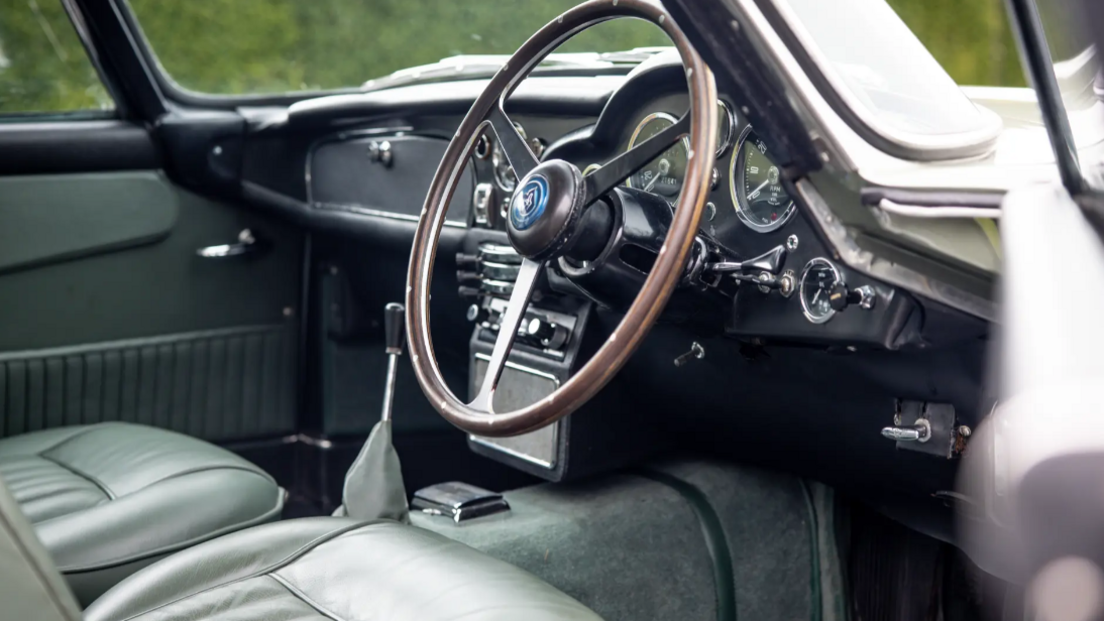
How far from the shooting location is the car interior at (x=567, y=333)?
112 centimetres

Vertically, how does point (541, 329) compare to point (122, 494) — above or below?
above

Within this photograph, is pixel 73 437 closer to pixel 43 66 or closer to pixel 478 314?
pixel 478 314

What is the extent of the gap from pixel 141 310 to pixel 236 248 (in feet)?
0.81

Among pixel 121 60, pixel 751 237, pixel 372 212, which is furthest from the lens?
pixel 121 60

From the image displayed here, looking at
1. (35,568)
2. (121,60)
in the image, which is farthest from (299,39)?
(35,568)

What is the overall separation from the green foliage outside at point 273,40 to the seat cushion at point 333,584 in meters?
1.00

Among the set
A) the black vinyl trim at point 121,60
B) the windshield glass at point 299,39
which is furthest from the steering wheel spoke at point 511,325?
the black vinyl trim at point 121,60

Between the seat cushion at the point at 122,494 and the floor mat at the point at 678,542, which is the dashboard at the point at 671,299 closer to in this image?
the floor mat at the point at 678,542

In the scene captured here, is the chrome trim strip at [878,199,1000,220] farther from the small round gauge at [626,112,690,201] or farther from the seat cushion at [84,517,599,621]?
the seat cushion at [84,517,599,621]

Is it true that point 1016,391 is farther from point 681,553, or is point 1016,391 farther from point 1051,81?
point 681,553

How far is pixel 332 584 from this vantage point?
3.95ft

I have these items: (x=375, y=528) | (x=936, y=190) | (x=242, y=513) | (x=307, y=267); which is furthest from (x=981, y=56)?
(x=307, y=267)

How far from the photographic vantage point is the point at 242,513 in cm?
157

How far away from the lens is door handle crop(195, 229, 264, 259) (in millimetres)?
2426
